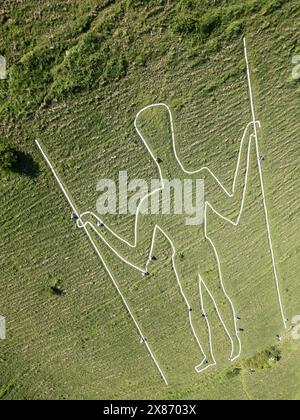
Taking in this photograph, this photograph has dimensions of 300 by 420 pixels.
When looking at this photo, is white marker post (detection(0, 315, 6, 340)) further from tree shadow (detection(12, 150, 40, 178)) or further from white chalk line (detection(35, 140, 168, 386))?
tree shadow (detection(12, 150, 40, 178))

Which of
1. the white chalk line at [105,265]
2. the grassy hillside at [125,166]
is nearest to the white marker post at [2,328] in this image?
the grassy hillside at [125,166]

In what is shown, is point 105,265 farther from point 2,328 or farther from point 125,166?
point 2,328

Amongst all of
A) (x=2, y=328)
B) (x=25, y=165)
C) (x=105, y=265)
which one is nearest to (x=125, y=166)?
(x=25, y=165)

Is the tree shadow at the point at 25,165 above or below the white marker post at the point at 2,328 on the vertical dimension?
above

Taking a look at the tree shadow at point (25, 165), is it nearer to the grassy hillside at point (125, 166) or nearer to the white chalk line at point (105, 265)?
the grassy hillside at point (125, 166)

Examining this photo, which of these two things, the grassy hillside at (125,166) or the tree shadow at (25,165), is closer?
the grassy hillside at (125,166)

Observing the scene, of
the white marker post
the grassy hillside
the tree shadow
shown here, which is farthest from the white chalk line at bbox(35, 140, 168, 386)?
the white marker post
